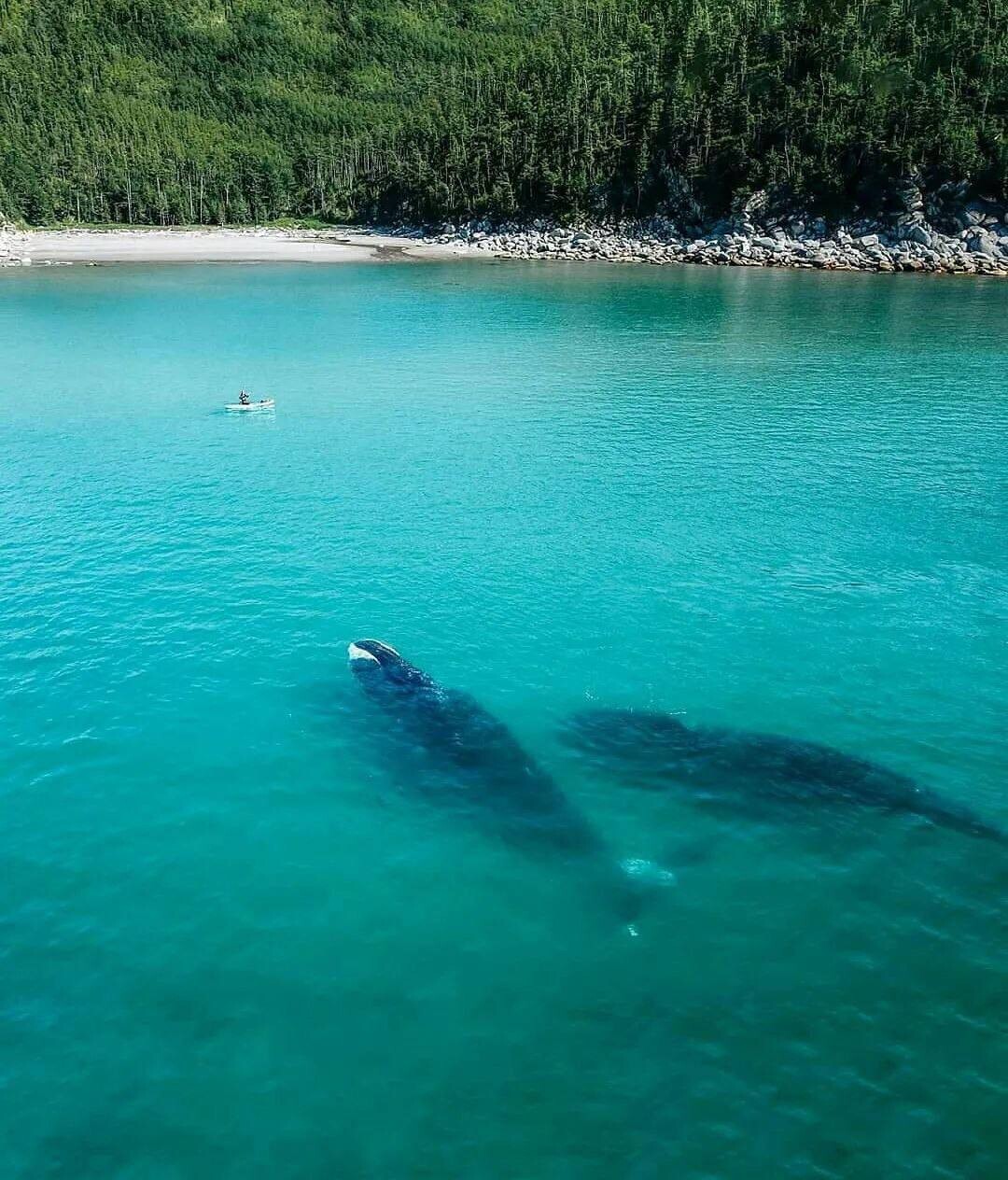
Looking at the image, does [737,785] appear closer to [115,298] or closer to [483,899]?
[483,899]

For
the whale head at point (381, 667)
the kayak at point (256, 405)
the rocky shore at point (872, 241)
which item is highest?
the rocky shore at point (872, 241)

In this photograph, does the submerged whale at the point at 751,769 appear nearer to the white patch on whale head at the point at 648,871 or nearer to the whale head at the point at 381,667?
the white patch on whale head at the point at 648,871

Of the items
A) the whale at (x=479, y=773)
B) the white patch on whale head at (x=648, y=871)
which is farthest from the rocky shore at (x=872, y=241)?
the white patch on whale head at (x=648, y=871)

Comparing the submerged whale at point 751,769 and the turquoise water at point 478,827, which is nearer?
the turquoise water at point 478,827

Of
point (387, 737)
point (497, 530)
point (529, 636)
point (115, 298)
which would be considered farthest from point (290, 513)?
point (115, 298)

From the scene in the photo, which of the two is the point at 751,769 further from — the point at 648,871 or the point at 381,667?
the point at 381,667

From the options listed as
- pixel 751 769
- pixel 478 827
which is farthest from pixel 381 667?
pixel 751 769

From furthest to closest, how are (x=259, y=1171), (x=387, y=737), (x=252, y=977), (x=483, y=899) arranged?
(x=387, y=737) < (x=483, y=899) < (x=252, y=977) < (x=259, y=1171)
